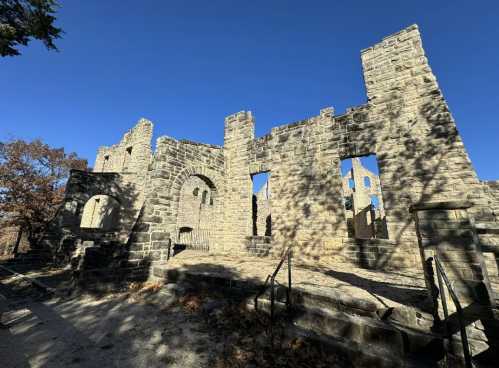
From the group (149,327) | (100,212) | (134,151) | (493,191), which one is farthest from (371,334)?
(100,212)

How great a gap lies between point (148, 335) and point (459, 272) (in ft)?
15.4

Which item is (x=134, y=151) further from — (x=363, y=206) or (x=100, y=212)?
(x=363, y=206)

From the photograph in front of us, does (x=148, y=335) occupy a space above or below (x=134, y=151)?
below

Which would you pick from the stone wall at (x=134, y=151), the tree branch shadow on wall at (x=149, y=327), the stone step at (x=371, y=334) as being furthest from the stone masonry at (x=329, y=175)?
the stone wall at (x=134, y=151)

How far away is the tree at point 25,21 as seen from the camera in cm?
696

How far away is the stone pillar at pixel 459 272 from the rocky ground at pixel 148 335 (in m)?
1.45

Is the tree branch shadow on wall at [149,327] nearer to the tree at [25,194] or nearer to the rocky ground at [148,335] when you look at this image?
the rocky ground at [148,335]

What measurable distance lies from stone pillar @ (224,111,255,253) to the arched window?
458 inches

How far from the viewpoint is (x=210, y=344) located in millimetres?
3252

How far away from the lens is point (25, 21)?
7305 mm

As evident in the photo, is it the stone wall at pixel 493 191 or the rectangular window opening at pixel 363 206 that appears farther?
the rectangular window opening at pixel 363 206

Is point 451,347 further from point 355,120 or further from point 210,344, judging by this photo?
point 355,120

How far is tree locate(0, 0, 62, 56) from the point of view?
Result: 274 inches

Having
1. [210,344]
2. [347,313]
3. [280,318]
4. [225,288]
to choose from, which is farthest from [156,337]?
[347,313]
